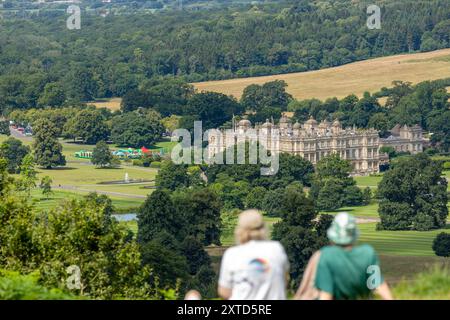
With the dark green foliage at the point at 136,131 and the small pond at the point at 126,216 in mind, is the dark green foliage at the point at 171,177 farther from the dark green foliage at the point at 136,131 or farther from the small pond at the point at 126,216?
the dark green foliage at the point at 136,131

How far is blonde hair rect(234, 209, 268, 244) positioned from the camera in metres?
15.7

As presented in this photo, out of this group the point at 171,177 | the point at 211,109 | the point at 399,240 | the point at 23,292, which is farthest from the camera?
the point at 211,109

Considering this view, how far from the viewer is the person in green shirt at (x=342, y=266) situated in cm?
1569

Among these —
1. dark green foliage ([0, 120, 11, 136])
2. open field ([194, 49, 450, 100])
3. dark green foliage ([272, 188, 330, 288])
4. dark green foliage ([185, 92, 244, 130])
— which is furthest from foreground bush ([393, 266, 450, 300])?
open field ([194, 49, 450, 100])

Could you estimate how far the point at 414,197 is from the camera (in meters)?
98.8

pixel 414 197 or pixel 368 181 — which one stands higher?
pixel 368 181

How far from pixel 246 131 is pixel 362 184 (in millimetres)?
22803

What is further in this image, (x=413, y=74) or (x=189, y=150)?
(x=413, y=74)

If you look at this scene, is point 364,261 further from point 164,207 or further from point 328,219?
point 164,207

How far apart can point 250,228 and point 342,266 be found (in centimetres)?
102

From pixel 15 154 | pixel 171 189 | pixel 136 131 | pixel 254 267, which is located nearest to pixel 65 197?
pixel 171 189

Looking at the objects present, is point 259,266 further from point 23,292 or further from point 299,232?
point 299,232

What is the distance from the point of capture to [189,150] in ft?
427
